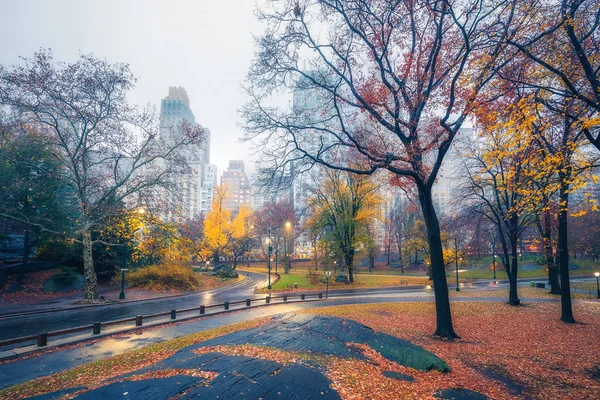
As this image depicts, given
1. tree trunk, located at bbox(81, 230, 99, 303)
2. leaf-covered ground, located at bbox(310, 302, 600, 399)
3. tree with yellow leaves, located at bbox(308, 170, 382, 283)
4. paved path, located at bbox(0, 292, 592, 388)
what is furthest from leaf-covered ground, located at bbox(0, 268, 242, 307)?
leaf-covered ground, located at bbox(310, 302, 600, 399)

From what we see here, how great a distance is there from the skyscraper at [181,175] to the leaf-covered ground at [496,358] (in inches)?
508

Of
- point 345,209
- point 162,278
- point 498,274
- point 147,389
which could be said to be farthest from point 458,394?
point 498,274

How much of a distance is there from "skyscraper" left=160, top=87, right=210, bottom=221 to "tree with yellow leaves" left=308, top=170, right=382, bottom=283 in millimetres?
14936

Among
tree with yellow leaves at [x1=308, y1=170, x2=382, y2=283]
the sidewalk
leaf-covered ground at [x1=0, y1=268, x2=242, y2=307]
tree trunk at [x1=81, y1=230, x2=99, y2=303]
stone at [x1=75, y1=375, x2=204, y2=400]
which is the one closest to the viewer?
stone at [x1=75, y1=375, x2=204, y2=400]

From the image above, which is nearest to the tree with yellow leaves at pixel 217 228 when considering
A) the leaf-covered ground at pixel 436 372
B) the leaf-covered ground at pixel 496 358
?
the leaf-covered ground at pixel 496 358

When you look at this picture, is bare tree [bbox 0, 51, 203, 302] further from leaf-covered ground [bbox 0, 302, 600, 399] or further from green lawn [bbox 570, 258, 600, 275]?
green lawn [bbox 570, 258, 600, 275]

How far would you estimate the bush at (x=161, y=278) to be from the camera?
28.5 meters

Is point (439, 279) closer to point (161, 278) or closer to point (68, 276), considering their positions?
point (161, 278)

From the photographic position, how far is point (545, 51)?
890cm

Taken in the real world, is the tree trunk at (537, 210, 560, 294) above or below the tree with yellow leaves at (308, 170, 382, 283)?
below

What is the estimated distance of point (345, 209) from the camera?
114 ft

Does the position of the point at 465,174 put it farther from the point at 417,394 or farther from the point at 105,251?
the point at 105,251

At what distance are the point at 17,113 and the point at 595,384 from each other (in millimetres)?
29130

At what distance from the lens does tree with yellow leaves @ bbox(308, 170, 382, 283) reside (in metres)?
33.8
